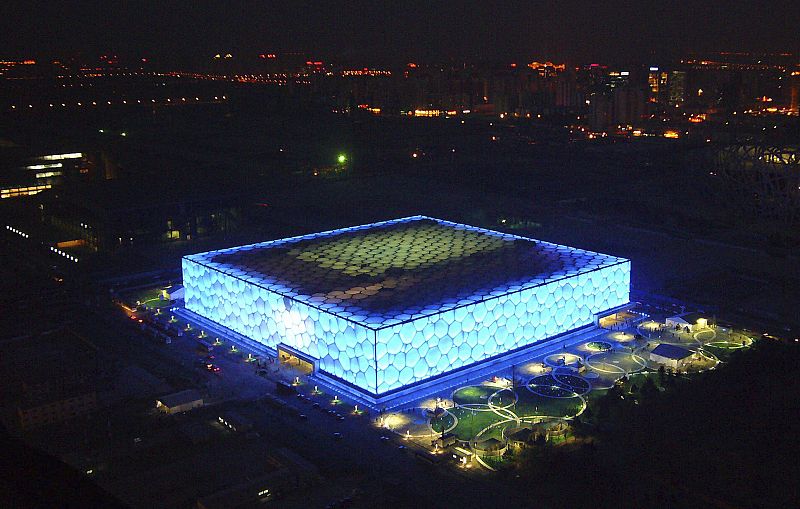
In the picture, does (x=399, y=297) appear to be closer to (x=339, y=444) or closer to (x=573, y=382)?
(x=573, y=382)

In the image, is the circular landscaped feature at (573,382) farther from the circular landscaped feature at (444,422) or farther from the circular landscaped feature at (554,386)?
the circular landscaped feature at (444,422)

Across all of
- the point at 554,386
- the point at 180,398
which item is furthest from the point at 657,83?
the point at 180,398

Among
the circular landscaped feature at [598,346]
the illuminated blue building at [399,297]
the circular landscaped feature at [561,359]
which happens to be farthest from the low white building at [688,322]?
the circular landscaped feature at [561,359]

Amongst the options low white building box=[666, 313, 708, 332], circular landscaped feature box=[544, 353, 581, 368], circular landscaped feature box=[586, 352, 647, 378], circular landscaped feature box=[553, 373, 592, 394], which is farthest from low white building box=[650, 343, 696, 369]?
circular landscaped feature box=[553, 373, 592, 394]

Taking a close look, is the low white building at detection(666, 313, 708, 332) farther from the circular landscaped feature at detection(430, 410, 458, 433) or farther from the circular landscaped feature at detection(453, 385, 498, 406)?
the circular landscaped feature at detection(430, 410, 458, 433)

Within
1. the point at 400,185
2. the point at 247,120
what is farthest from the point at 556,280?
the point at 247,120

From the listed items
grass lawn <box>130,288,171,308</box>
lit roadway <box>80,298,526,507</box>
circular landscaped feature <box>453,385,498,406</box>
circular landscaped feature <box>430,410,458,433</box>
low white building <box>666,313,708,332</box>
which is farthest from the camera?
grass lawn <box>130,288,171,308</box>
